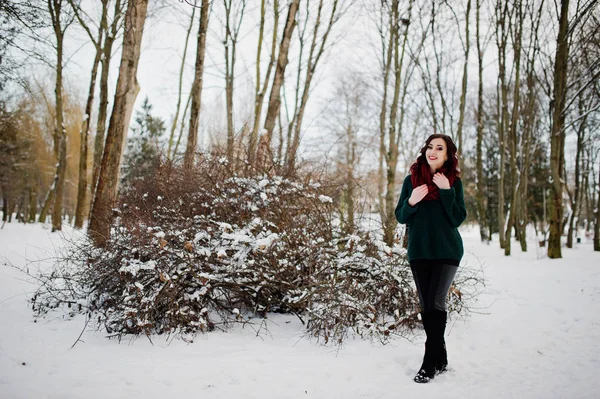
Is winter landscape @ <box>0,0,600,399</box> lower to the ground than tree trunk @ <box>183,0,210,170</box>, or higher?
lower

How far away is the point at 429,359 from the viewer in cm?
272

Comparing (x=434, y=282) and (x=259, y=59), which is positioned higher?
(x=259, y=59)

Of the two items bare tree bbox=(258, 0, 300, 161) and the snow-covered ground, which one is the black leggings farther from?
bare tree bbox=(258, 0, 300, 161)

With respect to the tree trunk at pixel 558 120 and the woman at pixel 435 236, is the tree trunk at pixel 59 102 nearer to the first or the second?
the woman at pixel 435 236

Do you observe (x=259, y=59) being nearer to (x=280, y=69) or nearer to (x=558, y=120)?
(x=280, y=69)

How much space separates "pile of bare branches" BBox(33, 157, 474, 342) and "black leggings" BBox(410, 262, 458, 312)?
0.90 meters

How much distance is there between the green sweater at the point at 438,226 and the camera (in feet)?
8.96

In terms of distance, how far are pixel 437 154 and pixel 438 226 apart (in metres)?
0.56

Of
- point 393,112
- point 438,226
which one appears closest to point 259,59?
point 393,112

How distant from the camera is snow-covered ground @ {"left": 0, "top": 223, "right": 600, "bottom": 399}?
2527 millimetres

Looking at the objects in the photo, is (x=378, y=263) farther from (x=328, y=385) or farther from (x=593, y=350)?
(x=593, y=350)

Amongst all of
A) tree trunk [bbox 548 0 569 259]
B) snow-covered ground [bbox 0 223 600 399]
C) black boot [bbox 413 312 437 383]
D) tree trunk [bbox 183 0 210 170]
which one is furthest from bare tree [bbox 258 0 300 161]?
tree trunk [bbox 548 0 569 259]

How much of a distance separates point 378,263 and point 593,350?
80.5 inches

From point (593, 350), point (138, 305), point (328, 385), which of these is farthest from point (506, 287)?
point (138, 305)
